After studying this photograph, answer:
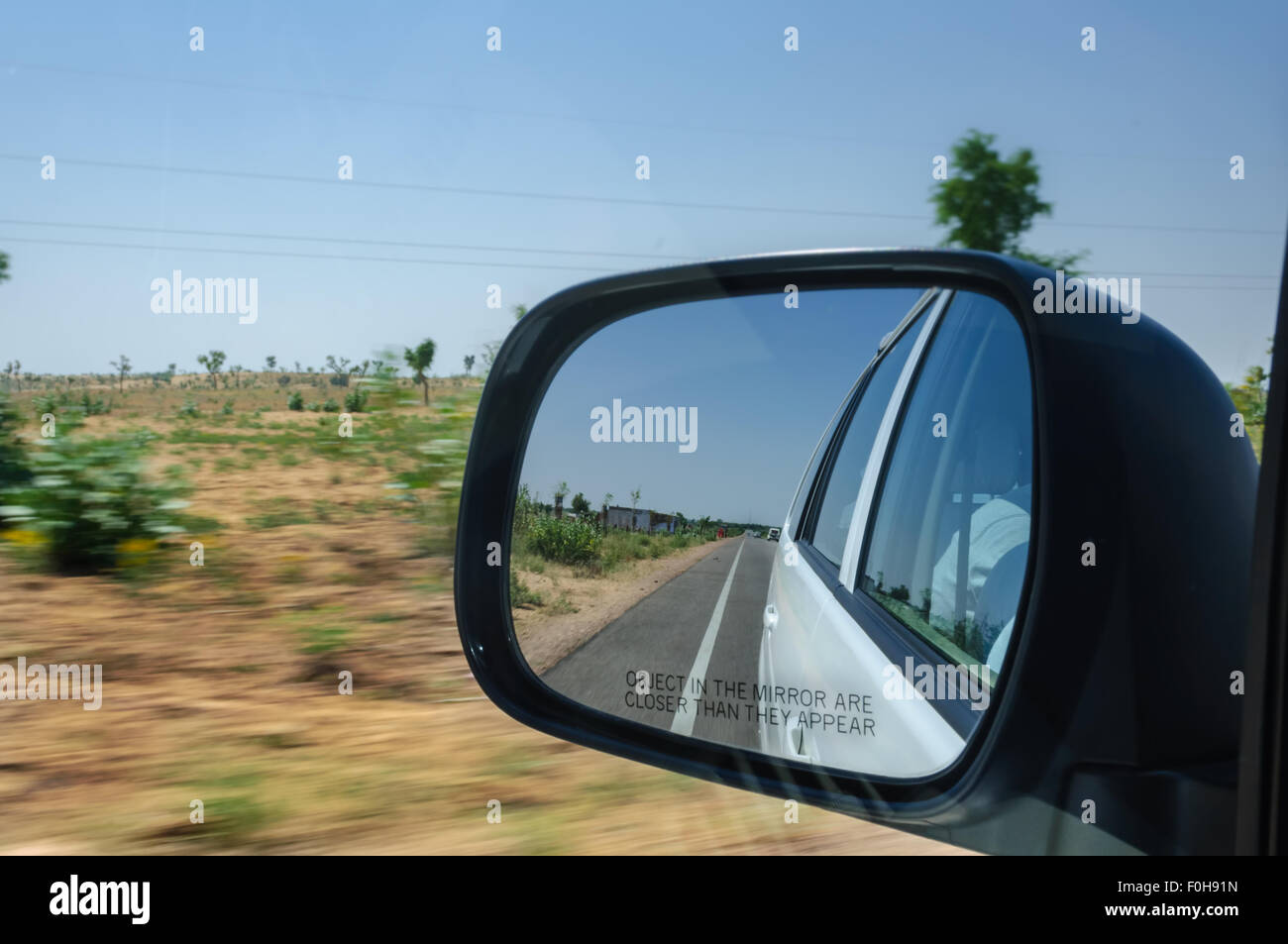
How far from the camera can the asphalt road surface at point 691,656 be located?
5.88 ft

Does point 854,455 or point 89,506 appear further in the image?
point 89,506

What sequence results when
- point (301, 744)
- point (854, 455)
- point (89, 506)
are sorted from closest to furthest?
point (854, 455) < point (301, 744) < point (89, 506)

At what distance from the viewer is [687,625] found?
6.48 ft

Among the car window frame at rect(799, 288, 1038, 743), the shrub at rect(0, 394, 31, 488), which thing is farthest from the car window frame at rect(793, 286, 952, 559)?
the shrub at rect(0, 394, 31, 488)

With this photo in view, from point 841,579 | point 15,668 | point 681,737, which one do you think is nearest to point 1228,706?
point 681,737

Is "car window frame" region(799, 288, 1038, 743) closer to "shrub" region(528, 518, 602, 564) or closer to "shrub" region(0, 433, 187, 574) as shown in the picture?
"shrub" region(528, 518, 602, 564)

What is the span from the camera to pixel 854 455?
2.37 m

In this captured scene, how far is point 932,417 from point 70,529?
7.84 meters

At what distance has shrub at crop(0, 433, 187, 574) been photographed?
8047 mm
